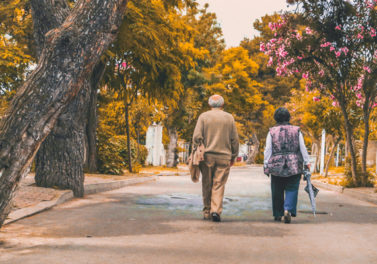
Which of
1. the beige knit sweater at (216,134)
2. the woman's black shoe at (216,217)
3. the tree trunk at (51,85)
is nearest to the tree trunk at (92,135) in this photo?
the beige knit sweater at (216,134)

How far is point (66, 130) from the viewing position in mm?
10648

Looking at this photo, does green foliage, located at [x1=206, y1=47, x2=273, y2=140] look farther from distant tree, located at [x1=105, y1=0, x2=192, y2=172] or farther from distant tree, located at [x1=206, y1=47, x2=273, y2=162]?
distant tree, located at [x1=105, y1=0, x2=192, y2=172]

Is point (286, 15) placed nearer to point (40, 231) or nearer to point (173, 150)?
point (40, 231)

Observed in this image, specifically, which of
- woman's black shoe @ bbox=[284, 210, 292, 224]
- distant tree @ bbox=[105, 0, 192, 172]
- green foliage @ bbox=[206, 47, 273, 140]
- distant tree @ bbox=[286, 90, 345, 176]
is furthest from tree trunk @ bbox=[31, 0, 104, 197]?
green foliage @ bbox=[206, 47, 273, 140]

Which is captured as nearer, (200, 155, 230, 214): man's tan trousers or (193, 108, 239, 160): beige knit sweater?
(200, 155, 230, 214): man's tan trousers

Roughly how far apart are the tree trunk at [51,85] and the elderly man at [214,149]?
2.43m

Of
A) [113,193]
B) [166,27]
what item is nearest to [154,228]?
[113,193]

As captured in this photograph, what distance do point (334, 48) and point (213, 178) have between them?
922cm

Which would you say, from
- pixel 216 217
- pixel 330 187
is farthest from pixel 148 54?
pixel 330 187

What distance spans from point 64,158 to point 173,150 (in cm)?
2393

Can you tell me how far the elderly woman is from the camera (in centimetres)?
816

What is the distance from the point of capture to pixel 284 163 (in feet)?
27.0

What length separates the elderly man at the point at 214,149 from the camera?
26.9 feet

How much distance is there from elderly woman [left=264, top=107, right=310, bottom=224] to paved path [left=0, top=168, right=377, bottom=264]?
34cm
